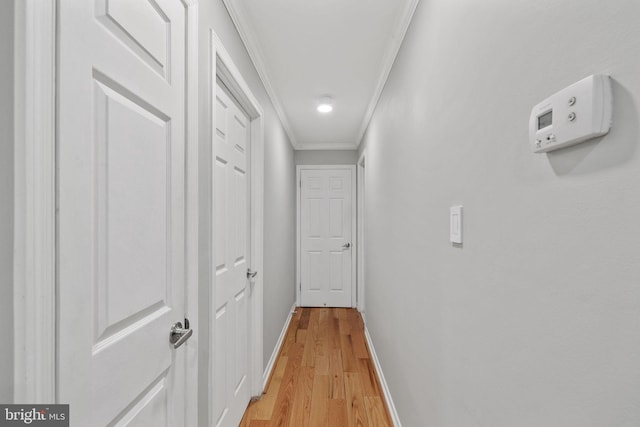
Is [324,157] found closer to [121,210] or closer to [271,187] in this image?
[271,187]

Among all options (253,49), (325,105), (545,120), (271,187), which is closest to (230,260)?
(271,187)

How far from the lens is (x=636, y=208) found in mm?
436

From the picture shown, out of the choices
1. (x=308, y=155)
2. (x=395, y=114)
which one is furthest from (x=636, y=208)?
(x=308, y=155)

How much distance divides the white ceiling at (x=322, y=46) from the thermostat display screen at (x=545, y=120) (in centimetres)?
124

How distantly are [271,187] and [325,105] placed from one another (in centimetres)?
95

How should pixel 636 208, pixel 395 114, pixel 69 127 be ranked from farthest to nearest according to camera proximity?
pixel 395 114 < pixel 69 127 < pixel 636 208

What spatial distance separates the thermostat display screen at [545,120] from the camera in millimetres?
576

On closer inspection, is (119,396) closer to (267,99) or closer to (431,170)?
(431,170)

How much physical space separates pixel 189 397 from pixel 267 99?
2.21 meters

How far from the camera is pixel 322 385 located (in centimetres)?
240

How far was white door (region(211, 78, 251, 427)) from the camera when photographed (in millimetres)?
1528

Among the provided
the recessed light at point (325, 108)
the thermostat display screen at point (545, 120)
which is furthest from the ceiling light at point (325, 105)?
the thermostat display screen at point (545, 120)

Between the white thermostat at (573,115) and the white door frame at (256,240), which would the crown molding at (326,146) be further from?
the white thermostat at (573,115)
